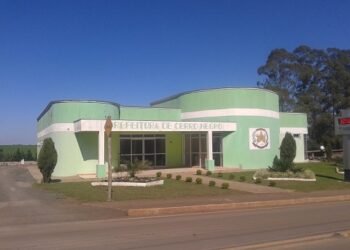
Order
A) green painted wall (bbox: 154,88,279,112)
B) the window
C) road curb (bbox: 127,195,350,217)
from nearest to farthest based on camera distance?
road curb (bbox: 127,195,350,217)
the window
green painted wall (bbox: 154,88,279,112)

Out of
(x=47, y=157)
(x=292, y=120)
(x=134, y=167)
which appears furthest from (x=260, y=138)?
A: (x=47, y=157)

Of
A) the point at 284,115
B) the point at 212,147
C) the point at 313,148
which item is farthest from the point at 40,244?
the point at 313,148

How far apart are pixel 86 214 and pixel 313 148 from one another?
199 feet

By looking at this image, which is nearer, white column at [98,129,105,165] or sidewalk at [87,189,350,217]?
sidewalk at [87,189,350,217]

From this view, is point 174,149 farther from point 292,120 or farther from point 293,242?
point 293,242

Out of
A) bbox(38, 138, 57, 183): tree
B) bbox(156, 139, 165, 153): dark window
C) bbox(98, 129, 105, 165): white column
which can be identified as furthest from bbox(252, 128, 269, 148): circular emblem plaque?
bbox(38, 138, 57, 183): tree

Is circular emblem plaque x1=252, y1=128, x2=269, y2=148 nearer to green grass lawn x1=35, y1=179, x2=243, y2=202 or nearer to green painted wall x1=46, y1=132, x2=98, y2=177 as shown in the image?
green painted wall x1=46, y1=132, x2=98, y2=177

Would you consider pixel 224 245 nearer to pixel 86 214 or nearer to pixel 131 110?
pixel 86 214

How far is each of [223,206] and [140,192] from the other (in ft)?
16.0

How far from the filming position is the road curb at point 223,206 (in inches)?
584

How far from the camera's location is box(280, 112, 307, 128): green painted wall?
48.7 m

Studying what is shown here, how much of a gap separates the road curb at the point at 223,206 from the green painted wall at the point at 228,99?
18015mm

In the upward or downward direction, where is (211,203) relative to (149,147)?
downward

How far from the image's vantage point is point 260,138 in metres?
38.7
